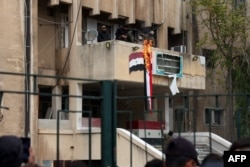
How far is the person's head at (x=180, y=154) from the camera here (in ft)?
13.0

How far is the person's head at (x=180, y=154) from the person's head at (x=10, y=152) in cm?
95

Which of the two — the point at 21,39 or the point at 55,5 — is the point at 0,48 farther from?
the point at 55,5

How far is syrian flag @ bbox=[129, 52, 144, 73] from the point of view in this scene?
21.3 m

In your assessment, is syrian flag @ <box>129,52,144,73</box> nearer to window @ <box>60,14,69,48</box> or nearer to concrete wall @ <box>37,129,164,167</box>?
window @ <box>60,14,69,48</box>

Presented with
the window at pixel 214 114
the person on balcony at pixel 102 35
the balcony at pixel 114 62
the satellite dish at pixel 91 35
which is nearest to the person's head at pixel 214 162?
the window at pixel 214 114

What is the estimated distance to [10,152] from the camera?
381 cm

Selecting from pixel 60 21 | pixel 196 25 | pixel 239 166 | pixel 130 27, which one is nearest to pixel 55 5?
pixel 60 21

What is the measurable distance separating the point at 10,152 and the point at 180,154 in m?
1.07

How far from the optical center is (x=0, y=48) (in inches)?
745

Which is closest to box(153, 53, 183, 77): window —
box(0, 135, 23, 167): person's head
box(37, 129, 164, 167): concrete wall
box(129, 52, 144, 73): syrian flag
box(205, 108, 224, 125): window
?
box(129, 52, 144, 73): syrian flag

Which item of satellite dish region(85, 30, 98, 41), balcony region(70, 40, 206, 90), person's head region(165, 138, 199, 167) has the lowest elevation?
person's head region(165, 138, 199, 167)

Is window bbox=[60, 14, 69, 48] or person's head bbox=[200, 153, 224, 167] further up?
window bbox=[60, 14, 69, 48]

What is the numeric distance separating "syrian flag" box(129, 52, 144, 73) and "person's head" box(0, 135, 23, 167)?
17.4 meters

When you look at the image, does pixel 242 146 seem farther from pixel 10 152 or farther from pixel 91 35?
pixel 91 35
